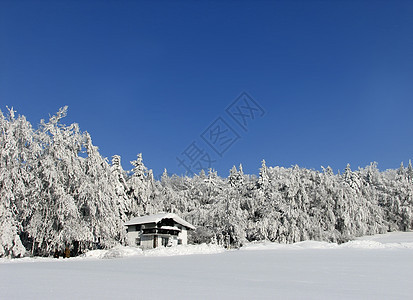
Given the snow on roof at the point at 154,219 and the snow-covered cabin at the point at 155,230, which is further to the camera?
the snow-covered cabin at the point at 155,230

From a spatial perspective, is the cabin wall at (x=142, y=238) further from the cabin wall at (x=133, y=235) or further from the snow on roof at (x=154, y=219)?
the snow on roof at (x=154, y=219)

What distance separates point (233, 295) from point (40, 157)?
79.0 ft

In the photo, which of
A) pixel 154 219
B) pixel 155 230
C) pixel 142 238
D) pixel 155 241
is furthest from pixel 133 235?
pixel 154 219

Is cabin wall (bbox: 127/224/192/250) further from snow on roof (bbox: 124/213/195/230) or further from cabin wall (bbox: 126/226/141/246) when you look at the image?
snow on roof (bbox: 124/213/195/230)

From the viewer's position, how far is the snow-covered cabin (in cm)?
3962

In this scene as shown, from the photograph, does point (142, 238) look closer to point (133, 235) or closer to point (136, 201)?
point (133, 235)

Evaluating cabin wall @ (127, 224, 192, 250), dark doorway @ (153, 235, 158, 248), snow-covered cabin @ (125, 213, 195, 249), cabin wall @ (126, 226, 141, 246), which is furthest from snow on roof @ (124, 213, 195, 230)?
dark doorway @ (153, 235, 158, 248)

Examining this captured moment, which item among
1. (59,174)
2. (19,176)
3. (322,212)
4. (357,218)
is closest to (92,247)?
(59,174)

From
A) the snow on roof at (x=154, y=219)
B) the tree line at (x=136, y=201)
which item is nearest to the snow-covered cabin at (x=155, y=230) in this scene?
the snow on roof at (x=154, y=219)

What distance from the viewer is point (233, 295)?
19.7 feet

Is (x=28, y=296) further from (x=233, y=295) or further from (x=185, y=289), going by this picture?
(x=233, y=295)

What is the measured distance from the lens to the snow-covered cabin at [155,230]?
39.6m

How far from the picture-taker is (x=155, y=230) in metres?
39.2

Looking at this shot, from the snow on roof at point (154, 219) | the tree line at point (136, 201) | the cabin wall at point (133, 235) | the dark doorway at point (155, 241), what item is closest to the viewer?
the tree line at point (136, 201)
